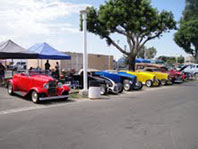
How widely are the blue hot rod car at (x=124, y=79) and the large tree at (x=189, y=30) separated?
96.7ft

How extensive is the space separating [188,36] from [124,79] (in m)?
30.2

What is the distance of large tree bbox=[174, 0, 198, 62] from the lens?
41344mm

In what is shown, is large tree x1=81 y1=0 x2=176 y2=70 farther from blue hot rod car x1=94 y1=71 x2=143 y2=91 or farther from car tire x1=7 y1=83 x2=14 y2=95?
car tire x1=7 y1=83 x2=14 y2=95

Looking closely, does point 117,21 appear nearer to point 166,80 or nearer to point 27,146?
point 166,80

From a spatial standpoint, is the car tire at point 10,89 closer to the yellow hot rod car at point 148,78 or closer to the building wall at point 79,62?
the yellow hot rod car at point 148,78

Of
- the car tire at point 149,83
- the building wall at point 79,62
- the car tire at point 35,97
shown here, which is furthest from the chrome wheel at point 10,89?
the building wall at point 79,62

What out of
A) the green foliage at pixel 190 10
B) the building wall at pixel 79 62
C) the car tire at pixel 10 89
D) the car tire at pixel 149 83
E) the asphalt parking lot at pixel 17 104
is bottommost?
the asphalt parking lot at pixel 17 104

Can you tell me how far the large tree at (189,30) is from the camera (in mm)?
41344

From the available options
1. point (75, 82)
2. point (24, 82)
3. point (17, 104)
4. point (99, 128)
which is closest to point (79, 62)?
point (75, 82)

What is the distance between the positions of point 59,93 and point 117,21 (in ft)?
38.3

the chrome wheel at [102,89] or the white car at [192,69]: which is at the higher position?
the white car at [192,69]

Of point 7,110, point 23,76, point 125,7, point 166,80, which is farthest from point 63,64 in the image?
point 7,110

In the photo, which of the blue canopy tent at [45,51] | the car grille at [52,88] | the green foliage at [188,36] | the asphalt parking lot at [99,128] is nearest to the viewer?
the asphalt parking lot at [99,128]

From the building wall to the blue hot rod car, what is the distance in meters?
13.7
